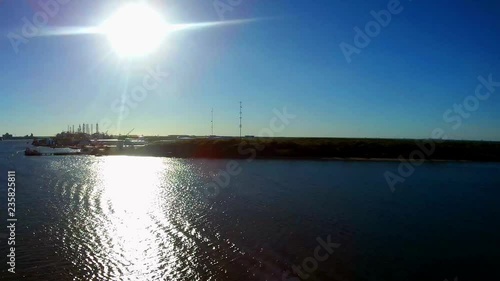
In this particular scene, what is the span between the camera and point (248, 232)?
18.0 meters

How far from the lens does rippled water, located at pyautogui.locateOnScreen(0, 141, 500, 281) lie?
13438 mm

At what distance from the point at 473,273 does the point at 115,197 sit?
23345 millimetres

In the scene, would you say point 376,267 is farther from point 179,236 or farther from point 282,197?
point 282,197

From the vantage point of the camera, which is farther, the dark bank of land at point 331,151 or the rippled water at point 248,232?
the dark bank of land at point 331,151

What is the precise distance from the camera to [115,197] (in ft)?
91.1

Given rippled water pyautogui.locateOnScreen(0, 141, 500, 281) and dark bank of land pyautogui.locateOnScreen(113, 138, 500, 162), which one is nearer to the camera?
rippled water pyautogui.locateOnScreen(0, 141, 500, 281)

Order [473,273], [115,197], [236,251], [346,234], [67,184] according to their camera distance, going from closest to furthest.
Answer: [473,273]
[236,251]
[346,234]
[115,197]
[67,184]

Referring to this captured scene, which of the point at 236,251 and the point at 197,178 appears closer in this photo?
the point at 236,251

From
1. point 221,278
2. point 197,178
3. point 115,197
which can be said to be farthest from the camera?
→ point 197,178

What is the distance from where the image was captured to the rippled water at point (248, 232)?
44.1ft

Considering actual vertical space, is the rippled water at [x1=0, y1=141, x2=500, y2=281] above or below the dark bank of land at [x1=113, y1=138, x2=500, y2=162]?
below

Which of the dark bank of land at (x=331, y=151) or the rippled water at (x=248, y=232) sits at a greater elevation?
the dark bank of land at (x=331, y=151)

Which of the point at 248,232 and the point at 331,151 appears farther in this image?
the point at 331,151

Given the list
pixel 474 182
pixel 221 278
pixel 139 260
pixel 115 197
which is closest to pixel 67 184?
pixel 115 197
